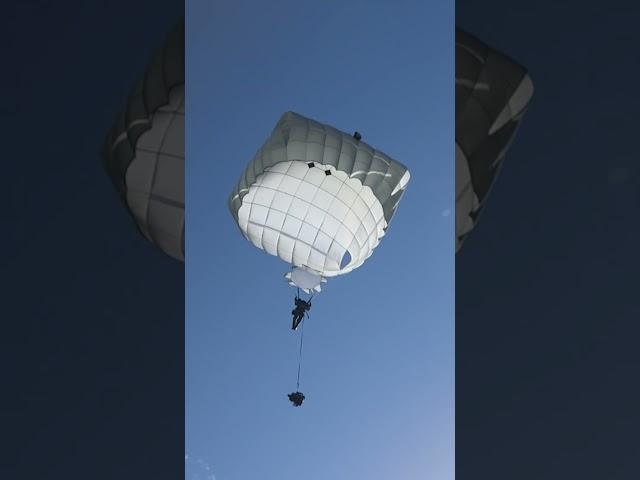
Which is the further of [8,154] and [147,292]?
[147,292]

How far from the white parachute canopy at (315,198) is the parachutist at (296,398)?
3.60 feet

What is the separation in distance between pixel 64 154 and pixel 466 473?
2.52 metres

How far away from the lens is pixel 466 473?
423 centimetres

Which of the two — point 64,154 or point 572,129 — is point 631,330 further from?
point 64,154

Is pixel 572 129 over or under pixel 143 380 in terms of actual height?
over

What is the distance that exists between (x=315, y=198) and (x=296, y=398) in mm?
2141

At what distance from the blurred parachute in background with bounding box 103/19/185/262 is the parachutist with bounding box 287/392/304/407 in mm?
2810

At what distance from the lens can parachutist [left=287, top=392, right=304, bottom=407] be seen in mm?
8617

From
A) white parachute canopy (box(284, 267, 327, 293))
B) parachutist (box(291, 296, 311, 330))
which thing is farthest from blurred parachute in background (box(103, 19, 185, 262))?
parachutist (box(291, 296, 311, 330))

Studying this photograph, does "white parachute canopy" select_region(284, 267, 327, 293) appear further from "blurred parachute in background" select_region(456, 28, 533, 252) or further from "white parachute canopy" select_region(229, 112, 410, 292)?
"blurred parachute in background" select_region(456, 28, 533, 252)

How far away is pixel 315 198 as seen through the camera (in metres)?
8.03

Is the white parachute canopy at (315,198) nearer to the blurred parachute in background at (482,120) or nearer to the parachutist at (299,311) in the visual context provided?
the parachutist at (299,311)

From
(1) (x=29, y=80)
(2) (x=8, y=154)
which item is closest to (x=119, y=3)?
(1) (x=29, y=80)

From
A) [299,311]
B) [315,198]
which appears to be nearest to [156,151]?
[315,198]
